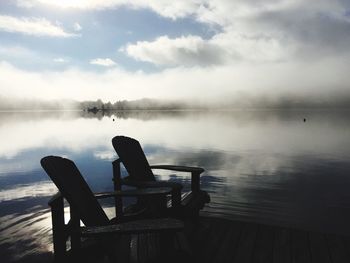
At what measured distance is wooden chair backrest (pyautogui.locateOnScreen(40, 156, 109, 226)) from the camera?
3.55 m

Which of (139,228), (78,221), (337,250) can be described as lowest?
(337,250)

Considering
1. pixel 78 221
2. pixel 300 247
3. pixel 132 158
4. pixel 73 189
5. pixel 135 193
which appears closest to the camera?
pixel 78 221

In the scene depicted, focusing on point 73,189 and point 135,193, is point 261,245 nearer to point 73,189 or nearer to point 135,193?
point 135,193

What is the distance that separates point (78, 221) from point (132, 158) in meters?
2.89

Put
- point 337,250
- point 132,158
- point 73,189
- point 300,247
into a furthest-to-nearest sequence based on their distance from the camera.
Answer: point 132,158 → point 300,247 → point 337,250 → point 73,189

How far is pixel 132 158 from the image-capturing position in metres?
6.29

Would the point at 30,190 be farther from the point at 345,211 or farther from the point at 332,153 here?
the point at 332,153

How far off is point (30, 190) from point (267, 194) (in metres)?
11.9

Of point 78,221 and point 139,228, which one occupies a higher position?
point 139,228

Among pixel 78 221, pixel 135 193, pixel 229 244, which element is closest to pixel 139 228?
pixel 78 221

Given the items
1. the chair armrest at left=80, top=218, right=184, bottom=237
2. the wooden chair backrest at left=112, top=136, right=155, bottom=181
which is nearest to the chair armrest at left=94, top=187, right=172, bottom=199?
the chair armrest at left=80, top=218, right=184, bottom=237

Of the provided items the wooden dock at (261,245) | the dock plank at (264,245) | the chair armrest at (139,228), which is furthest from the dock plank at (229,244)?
the chair armrest at (139,228)

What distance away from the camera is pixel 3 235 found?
9.27m

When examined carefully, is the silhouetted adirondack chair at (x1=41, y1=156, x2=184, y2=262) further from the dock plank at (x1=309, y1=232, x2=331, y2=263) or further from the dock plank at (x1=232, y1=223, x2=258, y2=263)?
the dock plank at (x1=309, y1=232, x2=331, y2=263)
